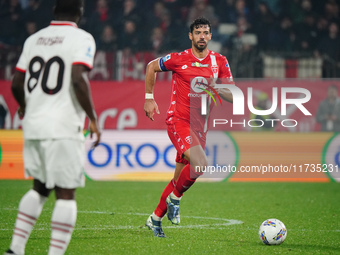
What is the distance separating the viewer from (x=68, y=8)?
16.1 feet

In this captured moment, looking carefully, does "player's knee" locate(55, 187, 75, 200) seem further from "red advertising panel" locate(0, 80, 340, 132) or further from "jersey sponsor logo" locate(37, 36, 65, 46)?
"red advertising panel" locate(0, 80, 340, 132)

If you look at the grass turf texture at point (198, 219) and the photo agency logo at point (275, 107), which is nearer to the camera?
the grass turf texture at point (198, 219)

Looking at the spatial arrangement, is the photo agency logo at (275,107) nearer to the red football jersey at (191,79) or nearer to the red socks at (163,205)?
the red football jersey at (191,79)

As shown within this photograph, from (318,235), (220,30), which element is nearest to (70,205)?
(318,235)

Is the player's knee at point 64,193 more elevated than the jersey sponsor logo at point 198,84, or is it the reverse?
the jersey sponsor logo at point 198,84

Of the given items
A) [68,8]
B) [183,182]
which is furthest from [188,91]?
[68,8]

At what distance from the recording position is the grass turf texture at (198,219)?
6.18m

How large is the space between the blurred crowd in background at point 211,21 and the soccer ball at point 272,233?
879cm

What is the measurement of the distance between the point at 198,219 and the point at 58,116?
400cm

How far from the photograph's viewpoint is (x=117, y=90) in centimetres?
1400

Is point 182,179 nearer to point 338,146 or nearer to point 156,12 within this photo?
point 338,146

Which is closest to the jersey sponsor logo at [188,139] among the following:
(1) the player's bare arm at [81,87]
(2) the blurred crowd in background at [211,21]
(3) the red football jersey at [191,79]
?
(3) the red football jersey at [191,79]

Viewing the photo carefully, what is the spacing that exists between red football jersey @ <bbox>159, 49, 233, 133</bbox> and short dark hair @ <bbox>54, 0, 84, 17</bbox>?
2.60m

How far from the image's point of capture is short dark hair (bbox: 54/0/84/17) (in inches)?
192
